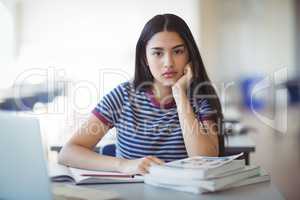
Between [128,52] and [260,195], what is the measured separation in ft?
8.46

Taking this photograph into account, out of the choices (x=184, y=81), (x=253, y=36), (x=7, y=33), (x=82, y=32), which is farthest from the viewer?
(x=253, y=36)

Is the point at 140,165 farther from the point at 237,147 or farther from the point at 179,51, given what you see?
the point at 237,147

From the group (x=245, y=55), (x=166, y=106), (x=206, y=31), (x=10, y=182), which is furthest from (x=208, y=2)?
(x=10, y=182)

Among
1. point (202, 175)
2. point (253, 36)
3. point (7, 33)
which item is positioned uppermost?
Answer: point (253, 36)

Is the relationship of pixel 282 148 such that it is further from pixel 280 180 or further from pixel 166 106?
pixel 166 106

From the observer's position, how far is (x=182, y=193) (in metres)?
1.20

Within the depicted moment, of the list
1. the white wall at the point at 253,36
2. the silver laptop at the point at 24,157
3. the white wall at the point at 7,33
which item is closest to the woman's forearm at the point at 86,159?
the silver laptop at the point at 24,157

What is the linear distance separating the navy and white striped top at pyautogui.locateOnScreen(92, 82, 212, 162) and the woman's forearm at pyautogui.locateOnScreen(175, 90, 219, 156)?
0.07 meters

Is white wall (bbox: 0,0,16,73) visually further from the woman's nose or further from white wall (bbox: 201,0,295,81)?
white wall (bbox: 201,0,295,81)

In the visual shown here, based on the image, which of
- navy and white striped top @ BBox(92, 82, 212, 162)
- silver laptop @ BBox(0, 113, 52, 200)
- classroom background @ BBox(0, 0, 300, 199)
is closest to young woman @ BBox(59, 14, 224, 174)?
navy and white striped top @ BBox(92, 82, 212, 162)

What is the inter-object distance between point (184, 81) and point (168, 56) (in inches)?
4.7

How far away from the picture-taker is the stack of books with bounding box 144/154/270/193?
3.86 ft

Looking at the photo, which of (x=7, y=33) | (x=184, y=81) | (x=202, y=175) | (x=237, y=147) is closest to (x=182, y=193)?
(x=202, y=175)

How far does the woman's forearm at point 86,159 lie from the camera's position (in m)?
1.51
